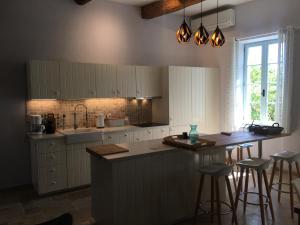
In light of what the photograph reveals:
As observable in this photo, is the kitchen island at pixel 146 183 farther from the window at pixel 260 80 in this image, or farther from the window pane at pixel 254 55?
the window pane at pixel 254 55

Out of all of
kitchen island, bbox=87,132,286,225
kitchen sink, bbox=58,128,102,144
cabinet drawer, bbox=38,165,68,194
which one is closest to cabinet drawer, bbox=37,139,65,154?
kitchen sink, bbox=58,128,102,144

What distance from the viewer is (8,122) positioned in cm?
432

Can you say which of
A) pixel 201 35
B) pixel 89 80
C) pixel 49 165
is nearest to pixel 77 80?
pixel 89 80

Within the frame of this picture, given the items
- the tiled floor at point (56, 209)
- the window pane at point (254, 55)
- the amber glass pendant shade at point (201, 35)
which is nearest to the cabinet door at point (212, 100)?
the window pane at point (254, 55)

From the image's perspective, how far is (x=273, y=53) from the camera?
5031mm

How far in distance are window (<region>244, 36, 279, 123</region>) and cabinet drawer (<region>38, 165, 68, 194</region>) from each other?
353 centimetres

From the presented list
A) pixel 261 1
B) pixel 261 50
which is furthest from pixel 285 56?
pixel 261 1

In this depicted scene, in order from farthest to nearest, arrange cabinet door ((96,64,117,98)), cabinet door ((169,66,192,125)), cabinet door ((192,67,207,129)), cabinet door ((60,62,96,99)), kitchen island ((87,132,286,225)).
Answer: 1. cabinet door ((192,67,207,129))
2. cabinet door ((169,66,192,125))
3. cabinet door ((96,64,117,98))
4. cabinet door ((60,62,96,99))
5. kitchen island ((87,132,286,225))

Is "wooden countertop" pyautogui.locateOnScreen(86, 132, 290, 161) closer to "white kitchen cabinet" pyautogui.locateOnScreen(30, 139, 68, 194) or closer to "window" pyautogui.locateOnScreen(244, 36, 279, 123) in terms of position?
"white kitchen cabinet" pyautogui.locateOnScreen(30, 139, 68, 194)

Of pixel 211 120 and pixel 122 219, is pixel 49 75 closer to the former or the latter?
pixel 122 219

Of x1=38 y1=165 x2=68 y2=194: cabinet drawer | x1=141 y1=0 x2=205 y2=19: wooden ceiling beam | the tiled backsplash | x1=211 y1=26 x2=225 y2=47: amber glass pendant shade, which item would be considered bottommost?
x1=38 y1=165 x2=68 y2=194: cabinet drawer

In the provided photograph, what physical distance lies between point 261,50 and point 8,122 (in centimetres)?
450

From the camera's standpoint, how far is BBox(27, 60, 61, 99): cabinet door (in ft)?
13.5

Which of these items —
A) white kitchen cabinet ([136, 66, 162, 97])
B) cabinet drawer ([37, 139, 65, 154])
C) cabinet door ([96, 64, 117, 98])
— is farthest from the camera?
white kitchen cabinet ([136, 66, 162, 97])
